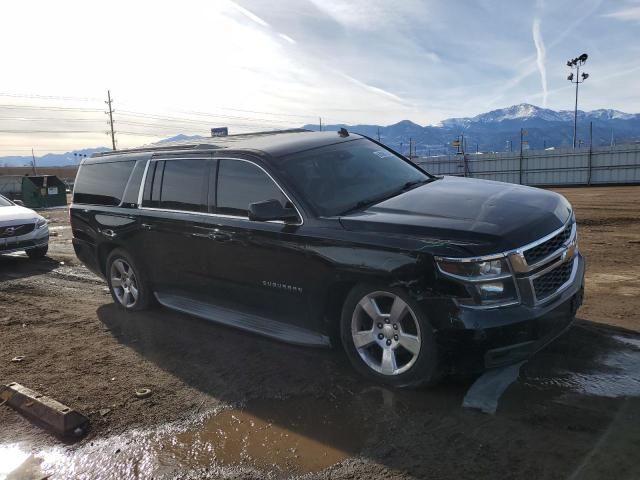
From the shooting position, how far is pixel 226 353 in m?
4.71

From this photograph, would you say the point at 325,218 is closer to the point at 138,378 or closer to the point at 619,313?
the point at 138,378

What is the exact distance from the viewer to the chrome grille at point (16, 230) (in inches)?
387

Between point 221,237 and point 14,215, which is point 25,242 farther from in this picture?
point 221,237

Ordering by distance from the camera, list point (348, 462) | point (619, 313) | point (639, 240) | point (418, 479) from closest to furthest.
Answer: point (418, 479) → point (348, 462) → point (619, 313) → point (639, 240)

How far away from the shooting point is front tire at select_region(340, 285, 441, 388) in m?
3.48

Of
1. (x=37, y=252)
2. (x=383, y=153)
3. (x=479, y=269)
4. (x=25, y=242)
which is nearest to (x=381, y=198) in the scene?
(x=383, y=153)

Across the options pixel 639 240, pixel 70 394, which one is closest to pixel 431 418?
pixel 70 394

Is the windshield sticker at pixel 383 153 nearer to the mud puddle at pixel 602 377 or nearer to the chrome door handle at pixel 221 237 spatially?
the chrome door handle at pixel 221 237

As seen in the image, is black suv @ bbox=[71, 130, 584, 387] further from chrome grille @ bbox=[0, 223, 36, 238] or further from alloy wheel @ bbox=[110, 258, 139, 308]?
chrome grille @ bbox=[0, 223, 36, 238]

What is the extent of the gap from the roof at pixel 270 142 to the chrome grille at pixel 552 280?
92.6 inches

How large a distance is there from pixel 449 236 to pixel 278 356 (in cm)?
199

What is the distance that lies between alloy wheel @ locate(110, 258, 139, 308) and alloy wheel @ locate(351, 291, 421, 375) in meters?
3.30

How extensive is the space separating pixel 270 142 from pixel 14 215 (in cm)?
764

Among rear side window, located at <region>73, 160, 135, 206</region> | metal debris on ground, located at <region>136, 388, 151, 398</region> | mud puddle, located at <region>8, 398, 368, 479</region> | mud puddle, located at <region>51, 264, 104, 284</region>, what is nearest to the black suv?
rear side window, located at <region>73, 160, 135, 206</region>
